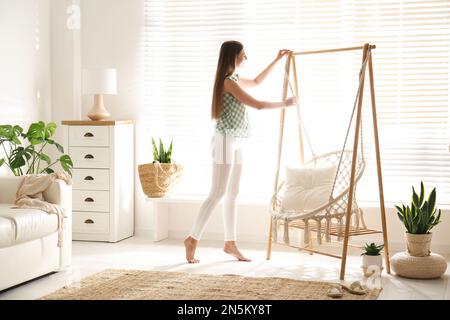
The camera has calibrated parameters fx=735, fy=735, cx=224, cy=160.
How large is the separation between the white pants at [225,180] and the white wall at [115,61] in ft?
3.23

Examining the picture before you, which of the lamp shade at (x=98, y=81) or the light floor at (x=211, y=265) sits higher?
the lamp shade at (x=98, y=81)

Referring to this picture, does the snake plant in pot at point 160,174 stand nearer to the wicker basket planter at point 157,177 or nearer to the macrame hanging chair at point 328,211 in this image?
the wicker basket planter at point 157,177

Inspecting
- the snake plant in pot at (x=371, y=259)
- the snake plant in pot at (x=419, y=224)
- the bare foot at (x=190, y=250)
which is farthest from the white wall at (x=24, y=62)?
the snake plant in pot at (x=419, y=224)

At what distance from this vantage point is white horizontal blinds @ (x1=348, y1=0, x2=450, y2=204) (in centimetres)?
528

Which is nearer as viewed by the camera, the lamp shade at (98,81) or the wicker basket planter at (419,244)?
the wicker basket planter at (419,244)

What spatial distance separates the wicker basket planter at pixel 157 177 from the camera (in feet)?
18.4

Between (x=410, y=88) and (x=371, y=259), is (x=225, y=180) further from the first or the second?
(x=410, y=88)

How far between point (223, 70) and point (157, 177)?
118 centimetres

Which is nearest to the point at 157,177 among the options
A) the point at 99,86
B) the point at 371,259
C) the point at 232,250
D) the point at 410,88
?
the point at 99,86

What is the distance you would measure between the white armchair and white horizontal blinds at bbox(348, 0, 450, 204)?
231 centimetres

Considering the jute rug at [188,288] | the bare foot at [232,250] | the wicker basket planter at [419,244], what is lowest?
the jute rug at [188,288]
